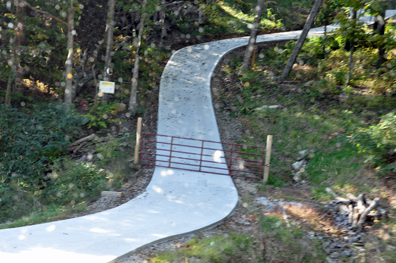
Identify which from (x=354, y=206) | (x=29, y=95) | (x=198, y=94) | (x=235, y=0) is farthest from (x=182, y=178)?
(x=235, y=0)

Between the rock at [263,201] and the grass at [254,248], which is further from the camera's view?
the rock at [263,201]

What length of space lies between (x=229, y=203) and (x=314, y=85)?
10198 mm

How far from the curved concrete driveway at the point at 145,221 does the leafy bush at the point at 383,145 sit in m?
4.39

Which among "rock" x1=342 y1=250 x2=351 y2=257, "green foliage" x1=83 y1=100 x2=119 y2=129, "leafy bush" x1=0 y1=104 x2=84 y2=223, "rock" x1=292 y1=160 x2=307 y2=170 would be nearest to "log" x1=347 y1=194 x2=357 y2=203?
"rock" x1=342 y1=250 x2=351 y2=257

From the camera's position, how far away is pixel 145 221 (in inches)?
332

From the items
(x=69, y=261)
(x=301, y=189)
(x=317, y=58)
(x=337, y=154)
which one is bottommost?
(x=69, y=261)

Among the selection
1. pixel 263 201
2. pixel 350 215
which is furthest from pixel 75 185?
pixel 350 215

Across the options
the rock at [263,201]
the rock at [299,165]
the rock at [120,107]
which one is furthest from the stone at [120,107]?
the rock at [263,201]

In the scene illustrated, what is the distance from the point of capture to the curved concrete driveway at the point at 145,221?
6.60 meters

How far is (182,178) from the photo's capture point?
11727mm

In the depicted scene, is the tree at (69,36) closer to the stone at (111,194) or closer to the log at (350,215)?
the stone at (111,194)

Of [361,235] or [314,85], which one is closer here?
[361,235]

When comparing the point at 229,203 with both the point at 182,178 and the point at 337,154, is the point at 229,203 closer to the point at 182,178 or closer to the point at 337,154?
the point at 182,178

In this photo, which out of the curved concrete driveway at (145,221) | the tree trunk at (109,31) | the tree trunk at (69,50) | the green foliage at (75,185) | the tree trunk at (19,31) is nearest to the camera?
the curved concrete driveway at (145,221)
